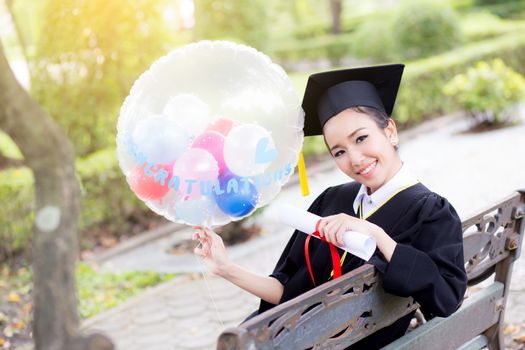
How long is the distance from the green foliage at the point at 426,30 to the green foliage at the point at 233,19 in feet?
11.8

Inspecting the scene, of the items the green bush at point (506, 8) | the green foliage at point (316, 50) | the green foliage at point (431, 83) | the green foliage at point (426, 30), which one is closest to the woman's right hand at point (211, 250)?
the green foliage at point (431, 83)

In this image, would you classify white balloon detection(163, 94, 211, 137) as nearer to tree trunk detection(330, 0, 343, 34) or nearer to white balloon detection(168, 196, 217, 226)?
white balloon detection(168, 196, 217, 226)

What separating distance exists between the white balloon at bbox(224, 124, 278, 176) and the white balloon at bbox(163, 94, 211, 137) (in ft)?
0.37

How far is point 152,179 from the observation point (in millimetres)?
2340

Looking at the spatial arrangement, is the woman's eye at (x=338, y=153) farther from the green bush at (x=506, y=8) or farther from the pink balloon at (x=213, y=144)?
the green bush at (x=506, y=8)

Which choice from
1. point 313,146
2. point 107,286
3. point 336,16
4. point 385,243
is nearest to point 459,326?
point 385,243

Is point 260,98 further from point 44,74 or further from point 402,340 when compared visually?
point 44,74

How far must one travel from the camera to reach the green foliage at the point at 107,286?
5725 mm

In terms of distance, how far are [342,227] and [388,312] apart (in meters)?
0.40

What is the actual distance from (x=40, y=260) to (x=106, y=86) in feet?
19.4

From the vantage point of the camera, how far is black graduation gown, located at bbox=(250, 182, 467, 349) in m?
2.21

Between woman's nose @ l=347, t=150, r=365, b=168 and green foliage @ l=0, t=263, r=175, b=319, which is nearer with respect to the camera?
woman's nose @ l=347, t=150, r=365, b=168

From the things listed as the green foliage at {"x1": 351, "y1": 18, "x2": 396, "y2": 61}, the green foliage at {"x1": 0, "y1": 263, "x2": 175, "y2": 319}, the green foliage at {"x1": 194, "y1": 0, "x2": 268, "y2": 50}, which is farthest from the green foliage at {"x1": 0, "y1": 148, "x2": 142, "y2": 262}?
the green foliage at {"x1": 351, "y1": 18, "x2": 396, "y2": 61}

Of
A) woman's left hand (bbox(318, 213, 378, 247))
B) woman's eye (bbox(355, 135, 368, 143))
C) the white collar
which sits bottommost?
woman's left hand (bbox(318, 213, 378, 247))
